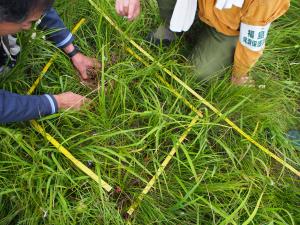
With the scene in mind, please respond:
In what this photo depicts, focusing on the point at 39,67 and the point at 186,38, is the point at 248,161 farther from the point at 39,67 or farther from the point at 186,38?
the point at 39,67

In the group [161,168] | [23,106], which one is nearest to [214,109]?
[161,168]

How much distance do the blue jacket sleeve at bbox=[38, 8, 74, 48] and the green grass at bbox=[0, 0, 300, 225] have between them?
0.06 m

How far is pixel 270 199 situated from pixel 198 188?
0.31 m

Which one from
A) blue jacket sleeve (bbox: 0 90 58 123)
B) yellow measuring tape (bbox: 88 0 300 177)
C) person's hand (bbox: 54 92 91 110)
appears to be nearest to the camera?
blue jacket sleeve (bbox: 0 90 58 123)

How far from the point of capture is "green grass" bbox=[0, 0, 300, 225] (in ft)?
4.67

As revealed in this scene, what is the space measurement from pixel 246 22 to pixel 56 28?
0.78 meters

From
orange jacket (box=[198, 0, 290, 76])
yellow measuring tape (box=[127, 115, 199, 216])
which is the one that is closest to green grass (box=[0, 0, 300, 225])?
yellow measuring tape (box=[127, 115, 199, 216])

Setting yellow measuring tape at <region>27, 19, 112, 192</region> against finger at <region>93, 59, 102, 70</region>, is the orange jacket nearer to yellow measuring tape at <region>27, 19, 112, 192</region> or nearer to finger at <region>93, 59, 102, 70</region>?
finger at <region>93, 59, 102, 70</region>

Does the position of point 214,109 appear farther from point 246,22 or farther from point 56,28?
point 56,28

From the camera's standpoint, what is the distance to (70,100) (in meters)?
1.55

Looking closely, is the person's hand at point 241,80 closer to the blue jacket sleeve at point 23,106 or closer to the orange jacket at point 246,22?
the orange jacket at point 246,22

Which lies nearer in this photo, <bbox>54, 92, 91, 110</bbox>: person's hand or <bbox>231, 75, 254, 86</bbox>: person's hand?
<bbox>54, 92, 91, 110</bbox>: person's hand

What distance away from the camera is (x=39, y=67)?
5.56 ft

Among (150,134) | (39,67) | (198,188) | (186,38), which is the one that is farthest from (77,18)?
(198,188)
